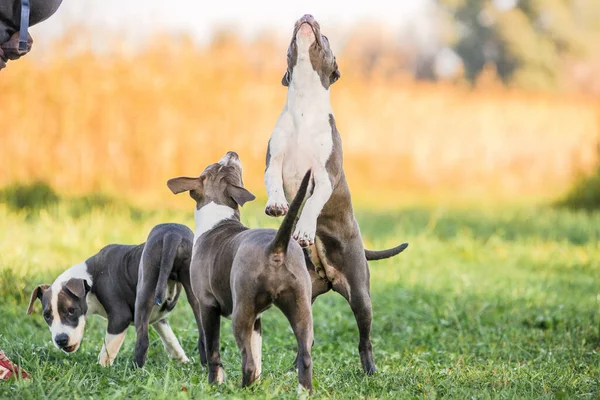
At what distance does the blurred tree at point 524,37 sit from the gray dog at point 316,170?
33.0m

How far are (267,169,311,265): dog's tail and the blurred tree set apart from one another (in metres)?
33.9

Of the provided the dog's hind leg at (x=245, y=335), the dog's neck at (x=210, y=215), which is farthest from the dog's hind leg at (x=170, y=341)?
the dog's hind leg at (x=245, y=335)

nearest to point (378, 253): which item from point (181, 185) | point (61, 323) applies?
point (181, 185)

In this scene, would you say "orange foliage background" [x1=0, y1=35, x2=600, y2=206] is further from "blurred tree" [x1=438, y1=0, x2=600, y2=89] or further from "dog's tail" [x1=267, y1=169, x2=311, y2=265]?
"blurred tree" [x1=438, y1=0, x2=600, y2=89]

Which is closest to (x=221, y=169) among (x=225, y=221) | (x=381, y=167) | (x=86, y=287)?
(x=225, y=221)

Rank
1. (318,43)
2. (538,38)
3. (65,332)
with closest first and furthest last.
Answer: (318,43) → (65,332) → (538,38)

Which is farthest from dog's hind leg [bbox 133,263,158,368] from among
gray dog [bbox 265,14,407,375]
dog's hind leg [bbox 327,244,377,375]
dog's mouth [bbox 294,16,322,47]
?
dog's mouth [bbox 294,16,322,47]

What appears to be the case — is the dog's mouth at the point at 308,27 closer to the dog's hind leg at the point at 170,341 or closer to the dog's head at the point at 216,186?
the dog's head at the point at 216,186

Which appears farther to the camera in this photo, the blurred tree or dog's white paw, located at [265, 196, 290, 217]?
the blurred tree

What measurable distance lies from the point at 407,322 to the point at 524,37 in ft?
107

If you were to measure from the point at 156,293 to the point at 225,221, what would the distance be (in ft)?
2.24

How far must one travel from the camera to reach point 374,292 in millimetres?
8273

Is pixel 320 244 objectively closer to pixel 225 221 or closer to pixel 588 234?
pixel 225 221

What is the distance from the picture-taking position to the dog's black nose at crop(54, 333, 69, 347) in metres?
5.56
